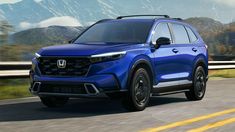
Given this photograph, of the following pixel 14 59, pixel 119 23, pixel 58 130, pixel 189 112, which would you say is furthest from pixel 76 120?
pixel 14 59

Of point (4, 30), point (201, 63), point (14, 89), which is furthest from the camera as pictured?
point (4, 30)

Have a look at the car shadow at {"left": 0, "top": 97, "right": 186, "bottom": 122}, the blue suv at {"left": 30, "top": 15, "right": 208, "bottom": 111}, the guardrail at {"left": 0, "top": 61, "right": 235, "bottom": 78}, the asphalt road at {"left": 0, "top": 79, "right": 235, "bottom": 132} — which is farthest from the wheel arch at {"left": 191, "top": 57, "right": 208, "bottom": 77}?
the guardrail at {"left": 0, "top": 61, "right": 235, "bottom": 78}

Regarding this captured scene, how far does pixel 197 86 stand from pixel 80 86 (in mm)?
3763

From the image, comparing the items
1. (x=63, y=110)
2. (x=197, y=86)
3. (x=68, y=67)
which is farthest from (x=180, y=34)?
(x=68, y=67)

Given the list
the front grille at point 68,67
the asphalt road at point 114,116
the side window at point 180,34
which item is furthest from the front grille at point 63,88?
the side window at point 180,34

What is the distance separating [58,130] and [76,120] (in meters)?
1.10

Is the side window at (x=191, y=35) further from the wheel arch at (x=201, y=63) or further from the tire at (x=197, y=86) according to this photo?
the tire at (x=197, y=86)

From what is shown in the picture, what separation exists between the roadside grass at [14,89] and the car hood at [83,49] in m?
3.43

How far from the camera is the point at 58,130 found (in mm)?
7539

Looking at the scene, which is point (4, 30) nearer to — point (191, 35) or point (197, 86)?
point (191, 35)

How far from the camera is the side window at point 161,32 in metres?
10.7

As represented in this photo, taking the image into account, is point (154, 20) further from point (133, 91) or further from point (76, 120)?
point (76, 120)

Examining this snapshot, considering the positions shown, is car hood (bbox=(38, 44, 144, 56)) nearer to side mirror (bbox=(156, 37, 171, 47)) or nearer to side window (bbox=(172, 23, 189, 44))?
side mirror (bbox=(156, 37, 171, 47))

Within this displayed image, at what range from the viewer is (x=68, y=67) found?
9297 mm
